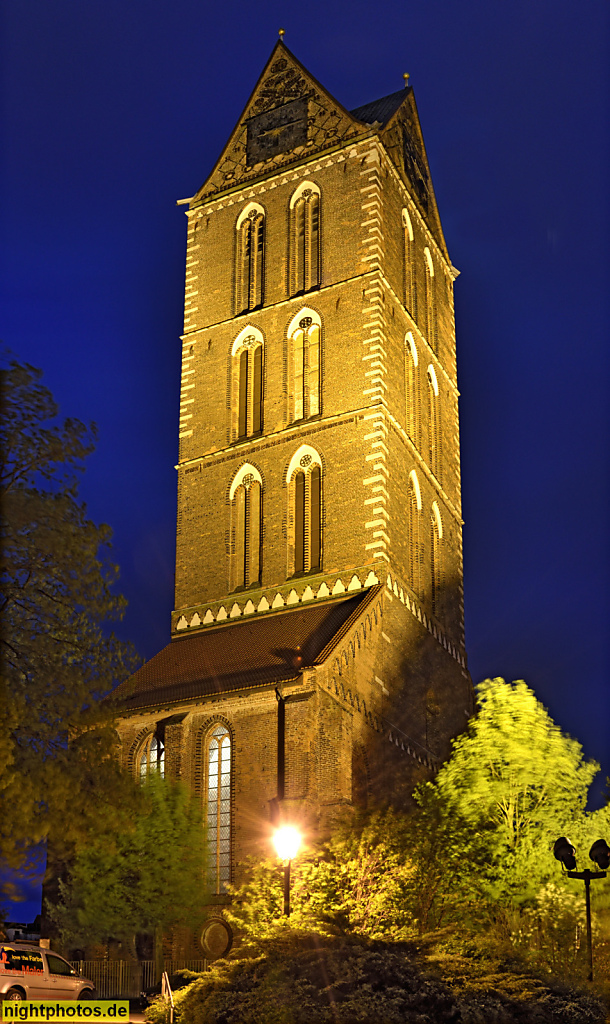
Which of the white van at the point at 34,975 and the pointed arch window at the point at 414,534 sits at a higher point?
the pointed arch window at the point at 414,534

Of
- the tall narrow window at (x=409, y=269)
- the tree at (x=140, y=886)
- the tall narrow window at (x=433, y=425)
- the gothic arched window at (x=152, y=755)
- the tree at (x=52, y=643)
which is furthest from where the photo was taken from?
the tall narrow window at (x=409, y=269)

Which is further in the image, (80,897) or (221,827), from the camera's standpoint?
(221,827)

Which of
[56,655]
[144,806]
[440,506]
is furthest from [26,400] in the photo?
[440,506]

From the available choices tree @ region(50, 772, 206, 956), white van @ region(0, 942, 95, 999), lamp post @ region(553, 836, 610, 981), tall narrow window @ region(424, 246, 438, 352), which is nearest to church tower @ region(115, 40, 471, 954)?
tall narrow window @ region(424, 246, 438, 352)

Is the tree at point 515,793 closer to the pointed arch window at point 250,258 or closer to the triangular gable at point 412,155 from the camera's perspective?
the pointed arch window at point 250,258

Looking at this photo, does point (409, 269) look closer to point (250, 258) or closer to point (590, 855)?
point (250, 258)

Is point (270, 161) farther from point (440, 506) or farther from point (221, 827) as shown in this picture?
point (221, 827)

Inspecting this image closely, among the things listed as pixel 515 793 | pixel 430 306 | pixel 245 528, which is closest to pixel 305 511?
pixel 245 528

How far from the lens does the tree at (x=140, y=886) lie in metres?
30.3

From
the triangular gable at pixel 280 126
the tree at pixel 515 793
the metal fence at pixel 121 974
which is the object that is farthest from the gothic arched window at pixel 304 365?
the metal fence at pixel 121 974

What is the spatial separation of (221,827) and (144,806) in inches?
388

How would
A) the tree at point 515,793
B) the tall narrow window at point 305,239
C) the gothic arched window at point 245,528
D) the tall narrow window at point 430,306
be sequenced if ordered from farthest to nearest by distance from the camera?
the tall narrow window at point 430,306
the tall narrow window at point 305,239
the gothic arched window at point 245,528
the tree at point 515,793

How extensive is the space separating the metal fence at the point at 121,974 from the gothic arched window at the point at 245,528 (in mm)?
13370

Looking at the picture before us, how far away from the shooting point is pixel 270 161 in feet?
151
